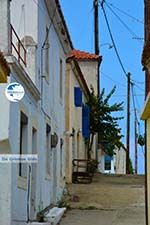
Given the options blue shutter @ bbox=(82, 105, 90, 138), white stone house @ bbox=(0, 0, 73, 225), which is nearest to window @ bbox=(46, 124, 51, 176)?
white stone house @ bbox=(0, 0, 73, 225)

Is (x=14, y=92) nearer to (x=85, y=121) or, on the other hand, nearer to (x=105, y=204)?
(x=105, y=204)

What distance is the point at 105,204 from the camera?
916 inches

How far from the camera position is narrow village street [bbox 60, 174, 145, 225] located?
1983 centimetres

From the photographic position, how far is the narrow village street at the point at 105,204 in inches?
781

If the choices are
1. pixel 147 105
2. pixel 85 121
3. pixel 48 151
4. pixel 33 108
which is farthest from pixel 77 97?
pixel 147 105

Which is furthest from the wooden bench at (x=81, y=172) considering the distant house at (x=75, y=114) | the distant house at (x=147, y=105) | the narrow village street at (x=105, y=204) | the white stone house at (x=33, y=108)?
the distant house at (x=147, y=105)

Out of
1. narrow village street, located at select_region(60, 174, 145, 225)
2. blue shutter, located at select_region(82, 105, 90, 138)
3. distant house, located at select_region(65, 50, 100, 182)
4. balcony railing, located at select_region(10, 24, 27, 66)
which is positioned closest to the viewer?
balcony railing, located at select_region(10, 24, 27, 66)

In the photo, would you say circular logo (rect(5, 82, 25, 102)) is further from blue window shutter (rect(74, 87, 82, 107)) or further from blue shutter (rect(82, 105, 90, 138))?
blue shutter (rect(82, 105, 90, 138))

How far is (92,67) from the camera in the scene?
41000 millimetres

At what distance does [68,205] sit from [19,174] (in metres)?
6.86

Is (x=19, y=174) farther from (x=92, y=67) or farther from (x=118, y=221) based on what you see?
(x=92, y=67)

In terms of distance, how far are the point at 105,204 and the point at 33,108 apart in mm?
6503

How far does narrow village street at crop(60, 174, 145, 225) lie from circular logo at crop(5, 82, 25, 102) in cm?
516

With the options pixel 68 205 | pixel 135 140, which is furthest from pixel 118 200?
pixel 135 140
